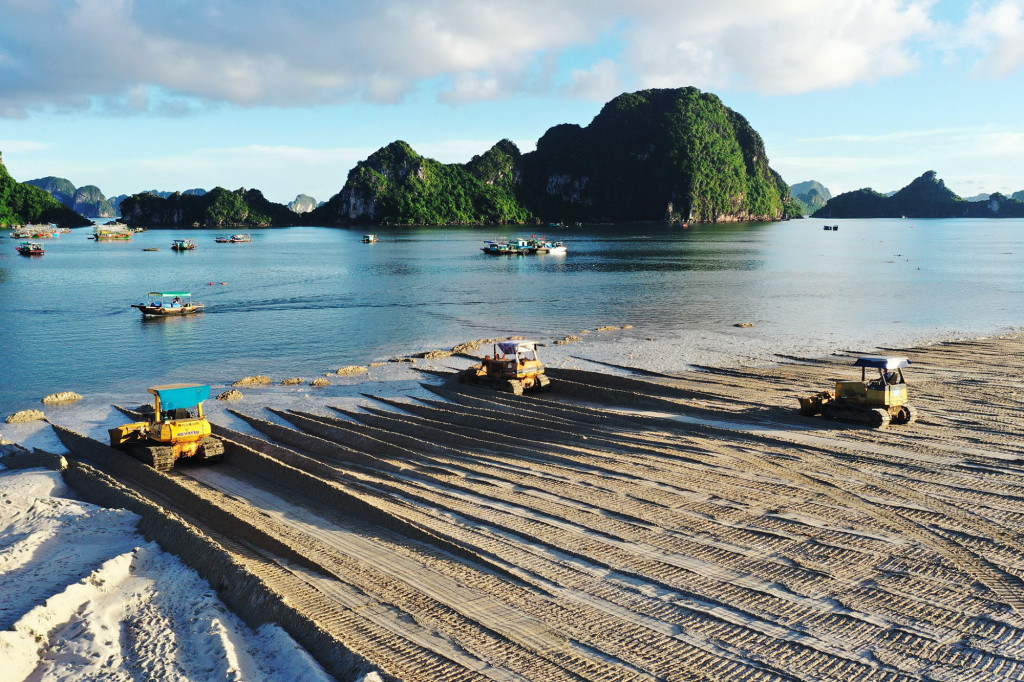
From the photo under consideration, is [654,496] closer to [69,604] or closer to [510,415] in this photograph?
[510,415]

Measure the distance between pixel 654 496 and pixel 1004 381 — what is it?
72.3ft

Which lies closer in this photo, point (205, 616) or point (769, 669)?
point (769, 669)

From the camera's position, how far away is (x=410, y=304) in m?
67.6

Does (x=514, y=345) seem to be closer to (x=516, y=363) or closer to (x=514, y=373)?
(x=516, y=363)

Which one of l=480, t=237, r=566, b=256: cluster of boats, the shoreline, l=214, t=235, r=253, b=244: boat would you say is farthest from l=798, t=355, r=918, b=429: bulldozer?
l=214, t=235, r=253, b=244: boat

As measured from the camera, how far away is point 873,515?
647 inches

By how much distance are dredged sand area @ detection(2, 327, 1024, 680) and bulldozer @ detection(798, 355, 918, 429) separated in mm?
697

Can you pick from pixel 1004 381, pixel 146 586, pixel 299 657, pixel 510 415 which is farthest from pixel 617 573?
pixel 1004 381

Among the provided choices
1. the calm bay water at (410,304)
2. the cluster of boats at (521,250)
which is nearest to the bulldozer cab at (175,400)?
the calm bay water at (410,304)

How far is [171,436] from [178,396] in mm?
1634

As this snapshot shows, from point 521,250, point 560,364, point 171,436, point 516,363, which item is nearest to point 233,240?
point 521,250

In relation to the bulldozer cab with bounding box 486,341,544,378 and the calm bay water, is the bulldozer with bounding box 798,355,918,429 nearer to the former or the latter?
the bulldozer cab with bounding box 486,341,544,378

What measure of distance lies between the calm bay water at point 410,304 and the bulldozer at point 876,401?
915 inches

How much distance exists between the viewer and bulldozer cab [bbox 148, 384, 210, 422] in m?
23.2
